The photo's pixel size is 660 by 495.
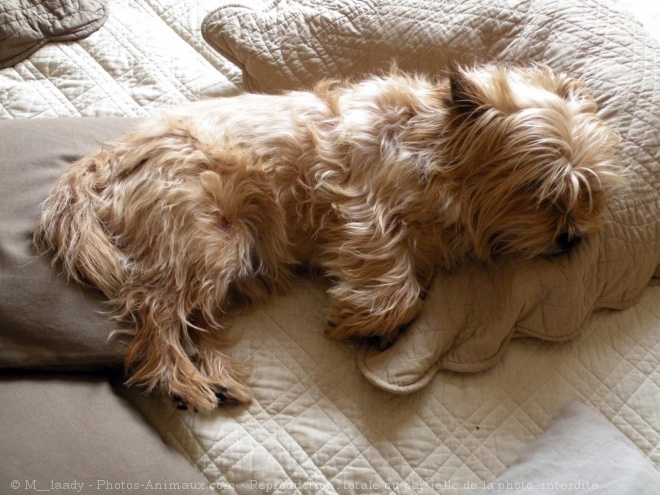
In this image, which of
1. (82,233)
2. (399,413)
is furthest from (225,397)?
(82,233)

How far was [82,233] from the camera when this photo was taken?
6.01 feet

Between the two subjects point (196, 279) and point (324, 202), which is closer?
point (196, 279)

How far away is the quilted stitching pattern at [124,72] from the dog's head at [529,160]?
1.21 meters

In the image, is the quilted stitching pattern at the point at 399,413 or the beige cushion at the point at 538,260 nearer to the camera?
the quilted stitching pattern at the point at 399,413

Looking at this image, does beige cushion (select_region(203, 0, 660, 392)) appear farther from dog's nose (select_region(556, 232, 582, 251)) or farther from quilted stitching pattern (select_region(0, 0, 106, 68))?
quilted stitching pattern (select_region(0, 0, 106, 68))

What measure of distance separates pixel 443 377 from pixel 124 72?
1906mm

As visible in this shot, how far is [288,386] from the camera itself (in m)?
1.90

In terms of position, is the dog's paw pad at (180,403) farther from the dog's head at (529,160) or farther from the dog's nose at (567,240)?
the dog's nose at (567,240)

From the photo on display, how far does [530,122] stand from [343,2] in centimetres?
107

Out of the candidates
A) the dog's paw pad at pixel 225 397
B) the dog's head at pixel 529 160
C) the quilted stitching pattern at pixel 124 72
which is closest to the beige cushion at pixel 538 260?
the dog's head at pixel 529 160

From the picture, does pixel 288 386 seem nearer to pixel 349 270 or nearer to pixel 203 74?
pixel 349 270

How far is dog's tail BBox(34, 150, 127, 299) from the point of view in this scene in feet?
5.92

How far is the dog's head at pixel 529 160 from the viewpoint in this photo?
177 centimetres

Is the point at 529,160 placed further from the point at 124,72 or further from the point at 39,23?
the point at 39,23
